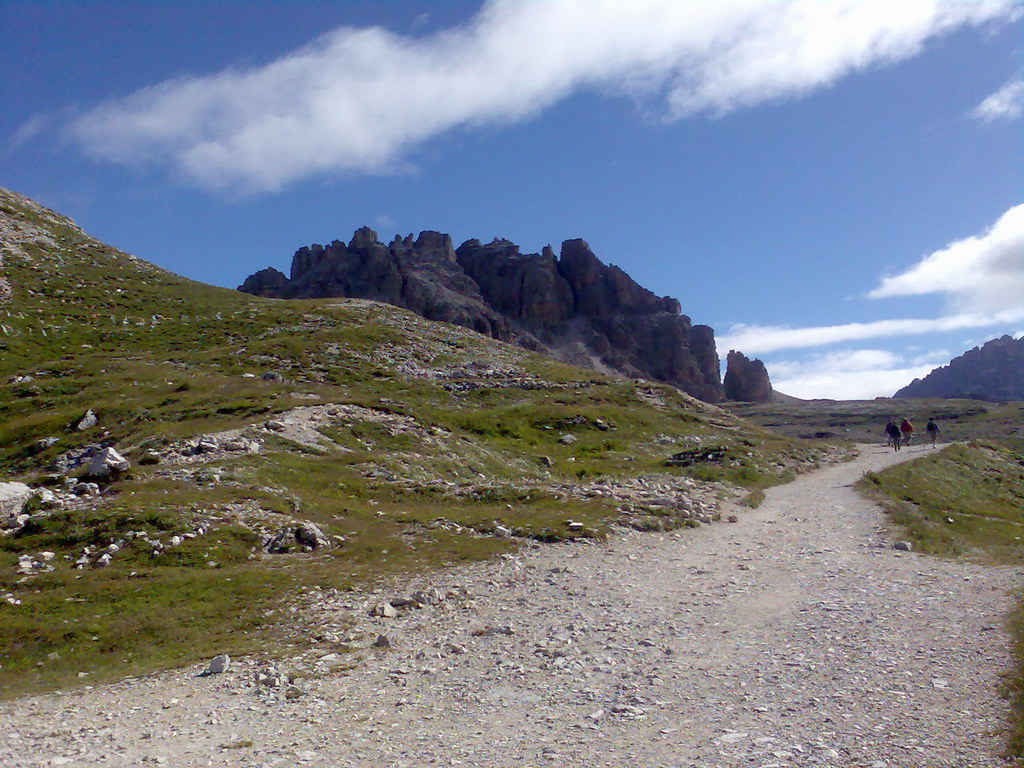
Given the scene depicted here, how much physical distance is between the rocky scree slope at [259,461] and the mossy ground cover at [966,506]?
7140 millimetres

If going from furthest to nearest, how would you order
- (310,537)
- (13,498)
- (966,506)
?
1. (966,506)
2. (13,498)
3. (310,537)

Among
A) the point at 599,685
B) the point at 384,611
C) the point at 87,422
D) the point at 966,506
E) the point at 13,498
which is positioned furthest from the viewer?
the point at 87,422

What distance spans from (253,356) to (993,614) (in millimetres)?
58318

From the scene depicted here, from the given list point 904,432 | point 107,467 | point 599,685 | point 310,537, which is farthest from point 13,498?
point 904,432

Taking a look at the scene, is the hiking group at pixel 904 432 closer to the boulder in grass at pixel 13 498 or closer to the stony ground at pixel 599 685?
the stony ground at pixel 599 685

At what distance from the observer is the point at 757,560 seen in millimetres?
21875

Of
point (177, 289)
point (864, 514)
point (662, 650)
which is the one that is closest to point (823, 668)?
point (662, 650)

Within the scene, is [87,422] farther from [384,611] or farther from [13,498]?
[384,611]

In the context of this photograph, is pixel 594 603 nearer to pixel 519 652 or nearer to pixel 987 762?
pixel 519 652

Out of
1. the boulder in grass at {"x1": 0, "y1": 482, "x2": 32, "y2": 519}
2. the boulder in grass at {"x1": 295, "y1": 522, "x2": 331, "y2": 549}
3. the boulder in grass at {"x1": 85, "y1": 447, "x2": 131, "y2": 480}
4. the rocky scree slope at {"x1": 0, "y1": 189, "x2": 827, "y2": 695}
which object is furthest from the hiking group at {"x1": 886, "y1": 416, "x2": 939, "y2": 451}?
the boulder in grass at {"x1": 0, "y1": 482, "x2": 32, "y2": 519}

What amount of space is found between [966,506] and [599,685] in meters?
30.4

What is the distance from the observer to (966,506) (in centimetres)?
3456

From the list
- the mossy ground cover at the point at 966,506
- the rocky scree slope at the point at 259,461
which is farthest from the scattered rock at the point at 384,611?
the mossy ground cover at the point at 966,506

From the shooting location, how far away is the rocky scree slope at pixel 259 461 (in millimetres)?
17375
